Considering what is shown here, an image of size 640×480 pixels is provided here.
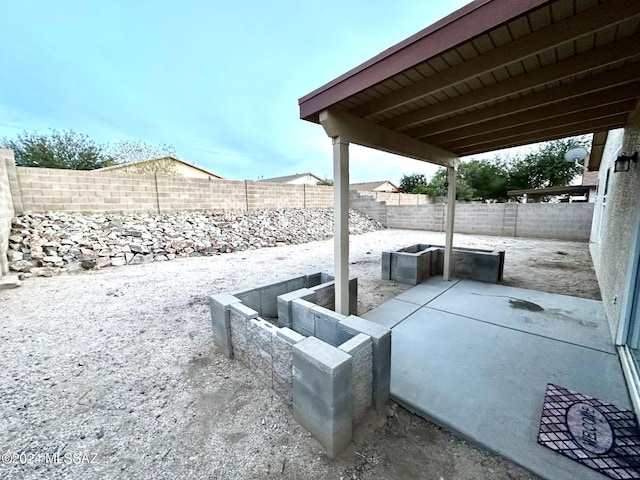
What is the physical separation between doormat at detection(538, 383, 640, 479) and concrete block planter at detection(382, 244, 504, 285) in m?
2.74

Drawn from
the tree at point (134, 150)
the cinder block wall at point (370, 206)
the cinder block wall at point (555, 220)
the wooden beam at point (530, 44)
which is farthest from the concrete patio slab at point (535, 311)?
the tree at point (134, 150)

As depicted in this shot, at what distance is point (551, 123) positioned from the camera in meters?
2.95

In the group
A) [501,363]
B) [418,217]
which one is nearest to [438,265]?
[501,363]

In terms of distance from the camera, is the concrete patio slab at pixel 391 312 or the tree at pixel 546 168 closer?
the concrete patio slab at pixel 391 312

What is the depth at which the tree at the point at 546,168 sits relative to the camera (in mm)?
17484

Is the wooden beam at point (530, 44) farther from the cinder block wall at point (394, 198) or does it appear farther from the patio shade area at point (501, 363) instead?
the cinder block wall at point (394, 198)

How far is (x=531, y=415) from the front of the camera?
1642 millimetres

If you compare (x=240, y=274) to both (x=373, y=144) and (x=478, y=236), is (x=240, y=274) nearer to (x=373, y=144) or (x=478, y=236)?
(x=373, y=144)

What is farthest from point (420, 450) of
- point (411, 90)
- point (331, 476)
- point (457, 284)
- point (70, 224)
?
point (70, 224)

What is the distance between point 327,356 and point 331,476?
57cm

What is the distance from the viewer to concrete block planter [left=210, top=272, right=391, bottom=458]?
1.39 m

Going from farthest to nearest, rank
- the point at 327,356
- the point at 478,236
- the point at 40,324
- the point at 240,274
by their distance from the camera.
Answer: the point at 478,236 → the point at 240,274 → the point at 40,324 → the point at 327,356

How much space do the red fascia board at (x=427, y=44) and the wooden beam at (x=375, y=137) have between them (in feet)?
0.56

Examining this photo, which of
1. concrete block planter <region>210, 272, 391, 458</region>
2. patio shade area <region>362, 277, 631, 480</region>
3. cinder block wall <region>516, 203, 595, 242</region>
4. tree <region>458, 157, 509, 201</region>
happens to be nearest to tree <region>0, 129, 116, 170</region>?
concrete block planter <region>210, 272, 391, 458</region>
